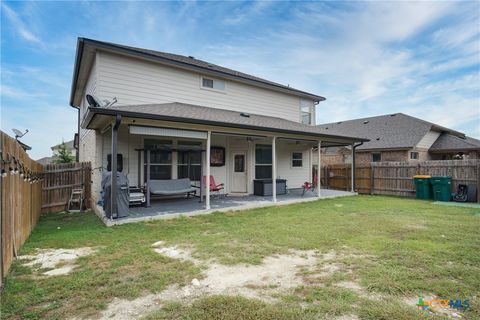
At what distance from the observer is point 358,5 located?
9734mm

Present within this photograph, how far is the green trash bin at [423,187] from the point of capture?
38.4 feet

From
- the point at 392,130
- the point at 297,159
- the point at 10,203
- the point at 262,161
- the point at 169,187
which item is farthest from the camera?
the point at 392,130

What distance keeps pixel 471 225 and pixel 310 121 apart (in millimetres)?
9521

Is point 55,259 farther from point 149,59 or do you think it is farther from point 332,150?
point 332,150

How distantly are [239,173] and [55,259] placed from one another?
8114 mm

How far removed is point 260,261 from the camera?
390cm

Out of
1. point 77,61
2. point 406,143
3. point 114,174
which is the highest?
point 77,61

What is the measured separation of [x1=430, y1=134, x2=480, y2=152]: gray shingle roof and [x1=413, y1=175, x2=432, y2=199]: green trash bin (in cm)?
915

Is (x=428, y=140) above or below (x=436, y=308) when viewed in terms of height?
above

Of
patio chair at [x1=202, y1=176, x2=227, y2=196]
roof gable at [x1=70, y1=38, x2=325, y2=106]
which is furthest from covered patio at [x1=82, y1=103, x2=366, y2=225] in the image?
roof gable at [x1=70, y1=38, x2=325, y2=106]

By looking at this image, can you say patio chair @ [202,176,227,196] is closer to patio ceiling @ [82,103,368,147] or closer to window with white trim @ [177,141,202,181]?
window with white trim @ [177,141,202,181]

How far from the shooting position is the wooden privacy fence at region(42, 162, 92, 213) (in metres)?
8.42

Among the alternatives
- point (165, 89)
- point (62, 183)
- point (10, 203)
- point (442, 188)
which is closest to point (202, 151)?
point (165, 89)

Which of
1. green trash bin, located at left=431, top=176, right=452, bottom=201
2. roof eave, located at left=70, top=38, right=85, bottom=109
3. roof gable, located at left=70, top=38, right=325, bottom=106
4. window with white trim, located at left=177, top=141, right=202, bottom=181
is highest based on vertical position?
roof gable, located at left=70, top=38, right=325, bottom=106
